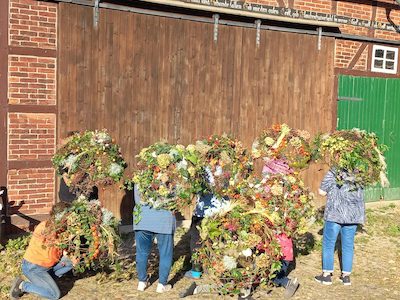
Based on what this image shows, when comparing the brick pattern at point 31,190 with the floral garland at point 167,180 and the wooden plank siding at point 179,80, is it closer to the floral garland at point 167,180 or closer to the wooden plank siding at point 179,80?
the wooden plank siding at point 179,80

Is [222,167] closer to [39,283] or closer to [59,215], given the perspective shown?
[59,215]

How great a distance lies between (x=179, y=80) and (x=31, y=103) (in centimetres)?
269

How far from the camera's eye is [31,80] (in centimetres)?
842

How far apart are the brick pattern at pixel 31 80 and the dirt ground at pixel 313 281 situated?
2719mm

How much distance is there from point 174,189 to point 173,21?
4407 mm

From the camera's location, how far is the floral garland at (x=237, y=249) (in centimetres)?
579

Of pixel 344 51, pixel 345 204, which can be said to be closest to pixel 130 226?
pixel 345 204

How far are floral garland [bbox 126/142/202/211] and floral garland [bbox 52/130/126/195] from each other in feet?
1.82

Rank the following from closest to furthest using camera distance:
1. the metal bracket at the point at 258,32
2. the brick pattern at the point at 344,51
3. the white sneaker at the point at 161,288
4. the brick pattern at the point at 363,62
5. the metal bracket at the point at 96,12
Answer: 1. the white sneaker at the point at 161,288
2. the metal bracket at the point at 96,12
3. the metal bracket at the point at 258,32
4. the brick pattern at the point at 344,51
5. the brick pattern at the point at 363,62

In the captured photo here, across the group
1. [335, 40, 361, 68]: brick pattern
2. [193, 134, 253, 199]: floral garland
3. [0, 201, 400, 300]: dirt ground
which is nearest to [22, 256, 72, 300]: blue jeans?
[0, 201, 400, 300]: dirt ground

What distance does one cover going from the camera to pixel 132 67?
9266mm

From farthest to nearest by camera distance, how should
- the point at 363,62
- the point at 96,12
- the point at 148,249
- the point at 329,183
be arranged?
the point at 363,62
the point at 96,12
the point at 329,183
the point at 148,249

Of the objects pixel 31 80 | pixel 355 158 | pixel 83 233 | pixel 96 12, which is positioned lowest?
pixel 83 233

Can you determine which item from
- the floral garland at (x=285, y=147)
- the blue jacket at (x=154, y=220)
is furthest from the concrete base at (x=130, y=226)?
the blue jacket at (x=154, y=220)
